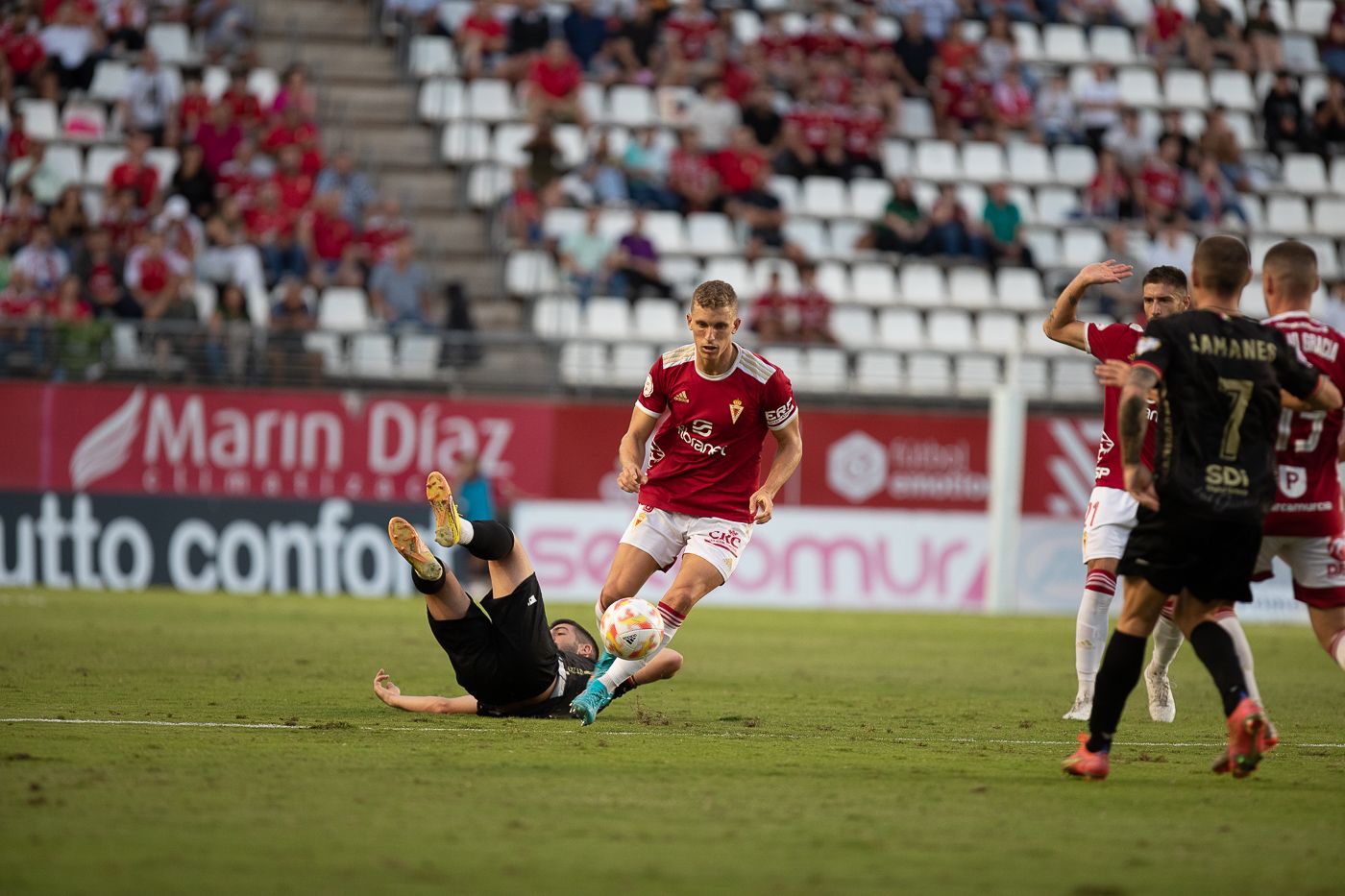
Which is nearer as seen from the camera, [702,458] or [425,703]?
[425,703]

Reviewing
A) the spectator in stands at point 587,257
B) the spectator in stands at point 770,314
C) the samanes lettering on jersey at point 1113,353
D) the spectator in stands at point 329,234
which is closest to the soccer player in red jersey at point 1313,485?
the samanes lettering on jersey at point 1113,353

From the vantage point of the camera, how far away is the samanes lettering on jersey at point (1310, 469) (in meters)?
7.96

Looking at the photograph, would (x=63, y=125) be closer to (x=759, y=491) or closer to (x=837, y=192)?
(x=837, y=192)

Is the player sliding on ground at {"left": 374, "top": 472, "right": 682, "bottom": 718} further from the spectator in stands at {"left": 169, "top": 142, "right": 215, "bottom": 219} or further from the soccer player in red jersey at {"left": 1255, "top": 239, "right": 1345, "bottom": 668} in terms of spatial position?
the spectator in stands at {"left": 169, "top": 142, "right": 215, "bottom": 219}

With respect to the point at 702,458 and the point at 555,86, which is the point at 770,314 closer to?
the point at 555,86

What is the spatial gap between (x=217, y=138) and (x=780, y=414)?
48.7ft

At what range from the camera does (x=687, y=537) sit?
9672mm

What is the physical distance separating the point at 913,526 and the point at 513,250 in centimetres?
641

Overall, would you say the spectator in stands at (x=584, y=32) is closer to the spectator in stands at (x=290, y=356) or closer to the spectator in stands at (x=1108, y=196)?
the spectator in stands at (x=290, y=356)

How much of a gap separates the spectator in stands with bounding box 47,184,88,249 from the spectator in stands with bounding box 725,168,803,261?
8429 mm

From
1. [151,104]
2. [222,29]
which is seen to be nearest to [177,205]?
[151,104]

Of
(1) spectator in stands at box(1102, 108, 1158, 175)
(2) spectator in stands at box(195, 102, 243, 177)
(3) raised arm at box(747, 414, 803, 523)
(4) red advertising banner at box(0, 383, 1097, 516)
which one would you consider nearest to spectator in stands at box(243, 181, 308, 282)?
(2) spectator in stands at box(195, 102, 243, 177)

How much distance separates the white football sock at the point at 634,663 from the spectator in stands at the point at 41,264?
13.7m

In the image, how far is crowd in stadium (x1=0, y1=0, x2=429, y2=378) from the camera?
20.5 m
